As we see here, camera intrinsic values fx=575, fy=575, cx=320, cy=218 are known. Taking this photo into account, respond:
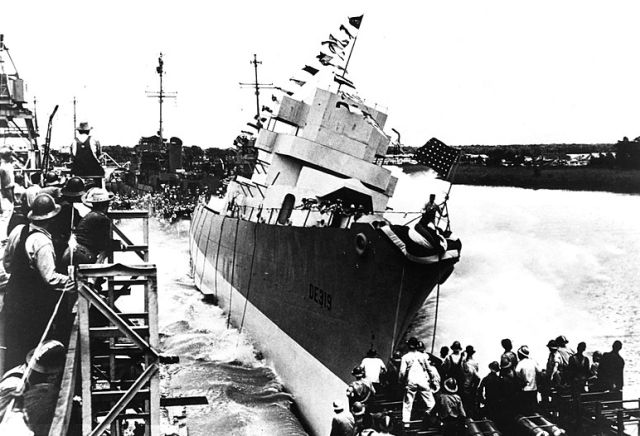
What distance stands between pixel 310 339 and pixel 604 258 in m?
24.2

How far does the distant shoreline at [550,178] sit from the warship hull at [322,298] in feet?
65.1

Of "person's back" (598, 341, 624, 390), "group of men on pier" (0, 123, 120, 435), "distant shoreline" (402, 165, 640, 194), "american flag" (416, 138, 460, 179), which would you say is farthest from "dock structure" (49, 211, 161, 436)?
"distant shoreline" (402, 165, 640, 194)

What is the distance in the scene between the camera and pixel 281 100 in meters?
14.5

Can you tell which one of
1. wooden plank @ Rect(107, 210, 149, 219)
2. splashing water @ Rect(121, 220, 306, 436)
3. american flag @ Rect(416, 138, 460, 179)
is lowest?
splashing water @ Rect(121, 220, 306, 436)

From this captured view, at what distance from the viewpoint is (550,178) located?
3250 centimetres


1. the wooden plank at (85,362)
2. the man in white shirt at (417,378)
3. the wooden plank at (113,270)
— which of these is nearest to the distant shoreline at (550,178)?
the man in white shirt at (417,378)

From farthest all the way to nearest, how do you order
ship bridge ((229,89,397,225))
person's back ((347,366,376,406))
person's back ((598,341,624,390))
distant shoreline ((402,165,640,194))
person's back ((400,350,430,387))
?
1. distant shoreline ((402,165,640,194))
2. ship bridge ((229,89,397,225))
3. person's back ((598,341,624,390))
4. person's back ((400,350,430,387))
5. person's back ((347,366,376,406))

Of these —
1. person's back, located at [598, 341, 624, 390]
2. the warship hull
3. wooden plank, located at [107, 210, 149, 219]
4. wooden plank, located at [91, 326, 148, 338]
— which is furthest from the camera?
the warship hull

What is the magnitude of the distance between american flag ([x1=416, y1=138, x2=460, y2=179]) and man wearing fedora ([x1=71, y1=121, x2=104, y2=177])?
5.05 metres

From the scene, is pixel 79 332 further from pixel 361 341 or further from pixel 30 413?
pixel 361 341

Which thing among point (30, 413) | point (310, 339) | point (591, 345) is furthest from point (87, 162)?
point (591, 345)

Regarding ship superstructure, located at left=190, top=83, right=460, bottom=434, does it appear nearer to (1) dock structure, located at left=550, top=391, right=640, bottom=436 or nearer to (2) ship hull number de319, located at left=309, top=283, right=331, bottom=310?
(2) ship hull number de319, located at left=309, top=283, right=331, bottom=310

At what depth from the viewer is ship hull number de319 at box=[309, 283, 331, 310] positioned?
10.3m

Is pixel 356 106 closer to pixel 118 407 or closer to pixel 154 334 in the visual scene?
pixel 154 334
